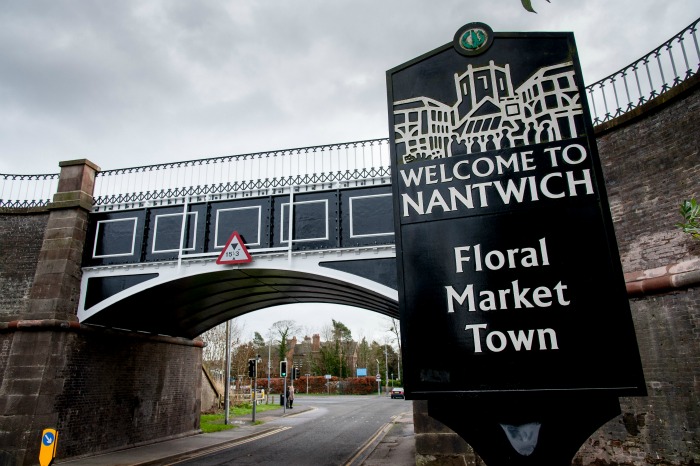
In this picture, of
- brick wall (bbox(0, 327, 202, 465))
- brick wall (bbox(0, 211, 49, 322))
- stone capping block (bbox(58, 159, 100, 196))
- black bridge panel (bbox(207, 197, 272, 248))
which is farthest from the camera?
stone capping block (bbox(58, 159, 100, 196))

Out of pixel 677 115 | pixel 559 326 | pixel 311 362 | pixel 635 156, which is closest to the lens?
pixel 559 326

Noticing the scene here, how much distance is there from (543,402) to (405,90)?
2.37 m

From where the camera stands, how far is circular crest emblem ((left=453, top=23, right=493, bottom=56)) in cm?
344

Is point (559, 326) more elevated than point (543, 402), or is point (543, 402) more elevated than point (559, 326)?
point (559, 326)

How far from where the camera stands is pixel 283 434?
60.3ft

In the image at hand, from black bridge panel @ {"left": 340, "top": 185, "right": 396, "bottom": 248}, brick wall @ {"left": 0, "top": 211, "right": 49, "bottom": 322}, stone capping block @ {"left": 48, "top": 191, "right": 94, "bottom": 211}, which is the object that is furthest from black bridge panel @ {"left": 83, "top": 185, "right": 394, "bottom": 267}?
brick wall @ {"left": 0, "top": 211, "right": 49, "bottom": 322}

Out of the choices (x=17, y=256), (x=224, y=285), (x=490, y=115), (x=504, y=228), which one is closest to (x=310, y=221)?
(x=224, y=285)

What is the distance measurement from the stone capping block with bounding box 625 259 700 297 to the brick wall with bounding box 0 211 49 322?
14.5 m

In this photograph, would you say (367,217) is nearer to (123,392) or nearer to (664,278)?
(664,278)

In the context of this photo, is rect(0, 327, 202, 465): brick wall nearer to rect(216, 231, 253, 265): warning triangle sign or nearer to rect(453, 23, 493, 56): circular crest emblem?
rect(216, 231, 253, 265): warning triangle sign

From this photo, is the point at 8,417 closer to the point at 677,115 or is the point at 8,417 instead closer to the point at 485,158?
the point at 485,158

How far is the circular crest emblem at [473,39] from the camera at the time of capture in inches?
135

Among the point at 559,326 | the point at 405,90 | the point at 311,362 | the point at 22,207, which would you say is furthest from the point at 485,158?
the point at 311,362

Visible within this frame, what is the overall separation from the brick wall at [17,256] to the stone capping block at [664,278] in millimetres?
14498
